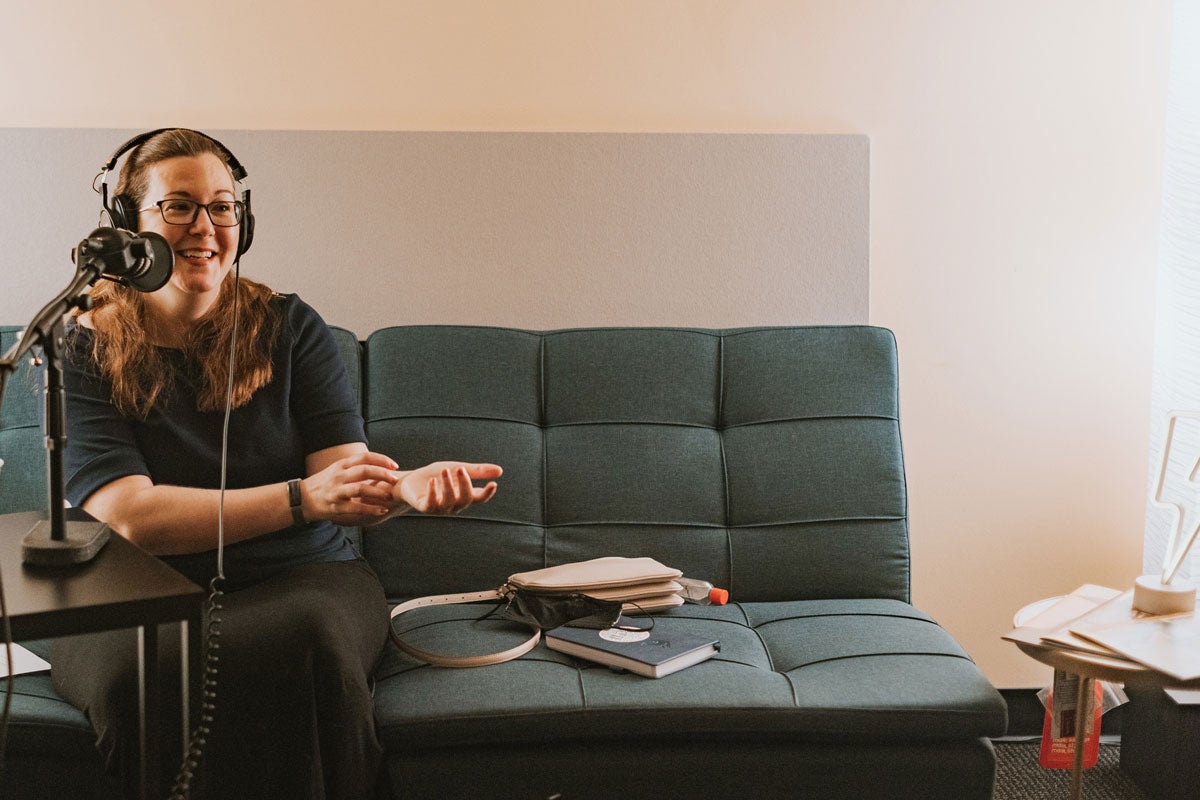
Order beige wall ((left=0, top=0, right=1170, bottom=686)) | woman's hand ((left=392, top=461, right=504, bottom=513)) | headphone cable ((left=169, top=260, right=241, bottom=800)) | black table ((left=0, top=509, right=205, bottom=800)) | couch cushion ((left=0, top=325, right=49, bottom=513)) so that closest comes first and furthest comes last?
black table ((left=0, top=509, right=205, bottom=800))
headphone cable ((left=169, top=260, right=241, bottom=800))
woman's hand ((left=392, top=461, right=504, bottom=513))
couch cushion ((left=0, top=325, right=49, bottom=513))
beige wall ((left=0, top=0, right=1170, bottom=686))

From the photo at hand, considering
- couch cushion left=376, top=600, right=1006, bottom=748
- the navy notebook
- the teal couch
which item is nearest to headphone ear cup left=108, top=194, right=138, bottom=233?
the teal couch

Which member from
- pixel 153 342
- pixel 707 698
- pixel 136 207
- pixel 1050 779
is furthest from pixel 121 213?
pixel 1050 779

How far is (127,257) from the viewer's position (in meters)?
1.20

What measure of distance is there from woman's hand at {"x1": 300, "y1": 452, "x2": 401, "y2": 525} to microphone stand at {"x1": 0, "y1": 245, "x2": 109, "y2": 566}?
39cm

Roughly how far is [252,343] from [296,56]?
866mm

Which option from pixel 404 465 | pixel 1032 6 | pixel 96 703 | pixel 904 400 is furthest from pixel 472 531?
pixel 1032 6

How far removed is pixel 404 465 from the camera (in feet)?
6.86

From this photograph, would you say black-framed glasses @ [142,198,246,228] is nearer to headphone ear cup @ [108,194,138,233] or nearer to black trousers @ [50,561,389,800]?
headphone ear cup @ [108,194,138,233]

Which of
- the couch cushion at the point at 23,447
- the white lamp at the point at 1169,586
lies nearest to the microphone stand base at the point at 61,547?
the couch cushion at the point at 23,447

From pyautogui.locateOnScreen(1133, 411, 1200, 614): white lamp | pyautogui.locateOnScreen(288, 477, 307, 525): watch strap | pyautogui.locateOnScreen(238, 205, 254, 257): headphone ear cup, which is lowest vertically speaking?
pyautogui.locateOnScreen(1133, 411, 1200, 614): white lamp

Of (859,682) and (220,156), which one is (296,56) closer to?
(220,156)

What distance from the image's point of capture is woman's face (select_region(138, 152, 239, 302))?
5.63 feet

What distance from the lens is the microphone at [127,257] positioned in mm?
1178

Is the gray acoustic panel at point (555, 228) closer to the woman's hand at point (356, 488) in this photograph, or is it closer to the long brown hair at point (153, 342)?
the long brown hair at point (153, 342)
